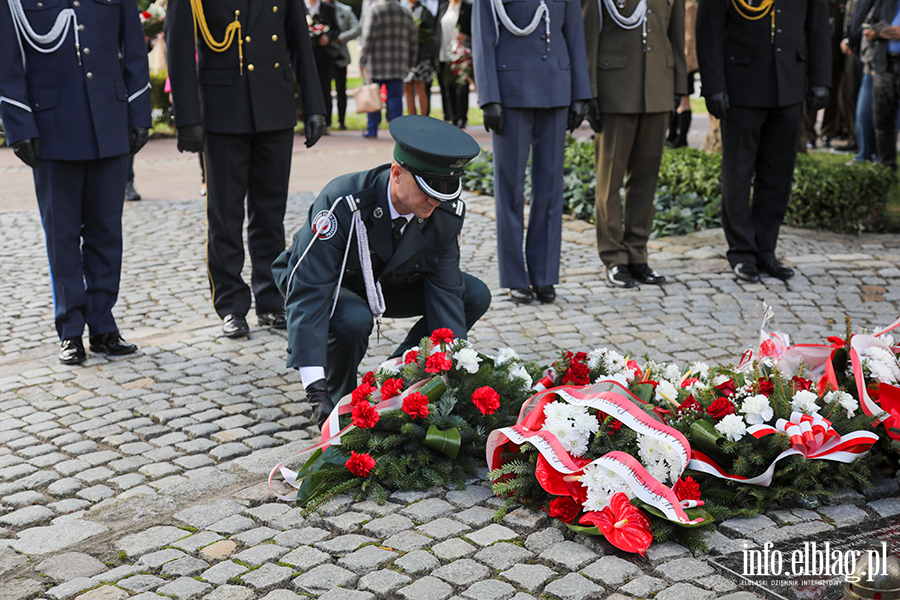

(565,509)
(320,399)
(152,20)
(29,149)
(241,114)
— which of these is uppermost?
(152,20)

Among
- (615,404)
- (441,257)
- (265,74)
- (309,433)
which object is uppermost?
(265,74)

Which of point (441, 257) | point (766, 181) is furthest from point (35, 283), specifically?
point (766, 181)

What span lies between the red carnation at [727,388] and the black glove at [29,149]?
10.7 ft

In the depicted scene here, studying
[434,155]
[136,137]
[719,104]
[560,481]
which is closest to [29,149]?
[136,137]

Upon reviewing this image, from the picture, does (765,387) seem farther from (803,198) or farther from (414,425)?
(803,198)

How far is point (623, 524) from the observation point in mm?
2756

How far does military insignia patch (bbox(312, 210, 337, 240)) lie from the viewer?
3.48 meters

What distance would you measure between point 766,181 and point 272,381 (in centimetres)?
354

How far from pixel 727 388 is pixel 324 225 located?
5.10 ft

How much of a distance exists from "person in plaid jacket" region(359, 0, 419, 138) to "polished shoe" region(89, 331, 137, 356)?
8.74 meters

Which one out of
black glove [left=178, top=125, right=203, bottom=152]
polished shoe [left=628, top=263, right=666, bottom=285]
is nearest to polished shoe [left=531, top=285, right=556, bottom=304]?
polished shoe [left=628, top=263, right=666, bottom=285]

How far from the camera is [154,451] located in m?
3.71

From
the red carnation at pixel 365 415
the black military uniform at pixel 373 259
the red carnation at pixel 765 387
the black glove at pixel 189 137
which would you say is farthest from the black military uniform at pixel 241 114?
the red carnation at pixel 765 387

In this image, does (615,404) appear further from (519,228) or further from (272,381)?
(519,228)
